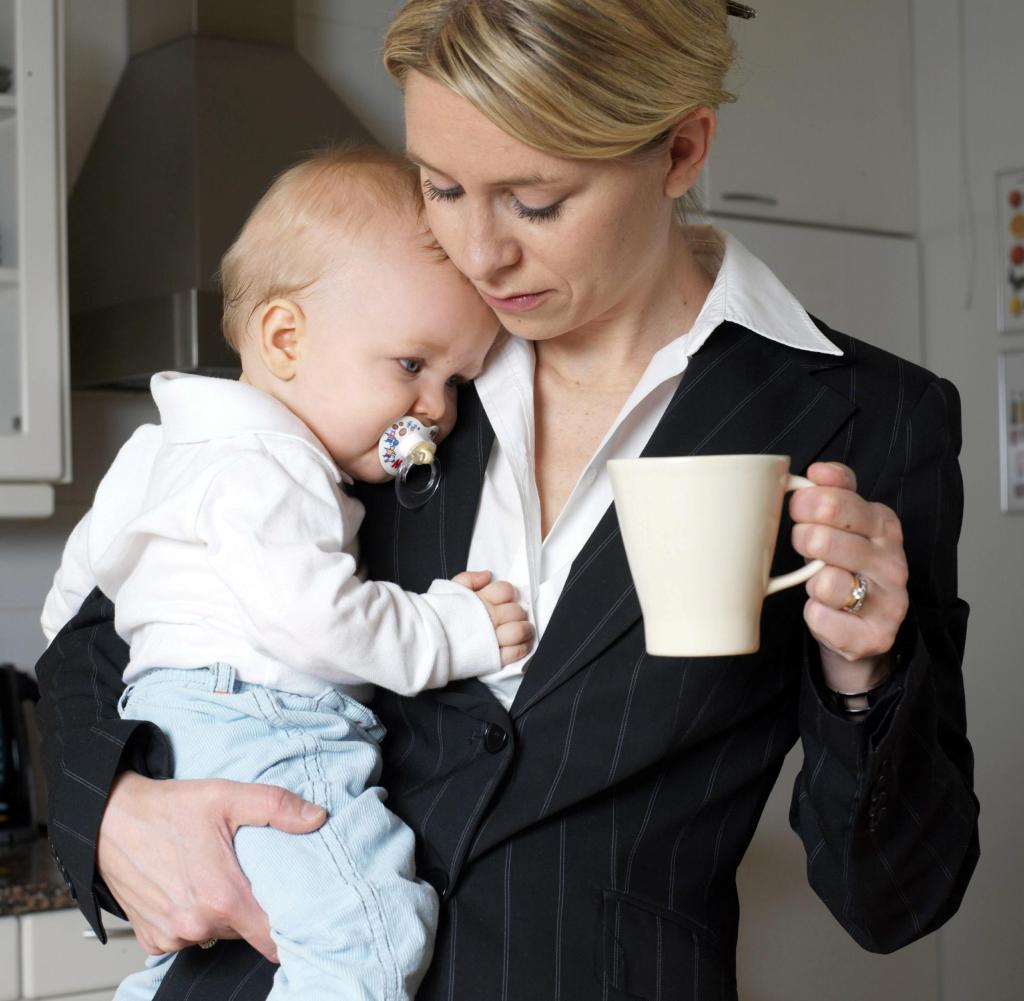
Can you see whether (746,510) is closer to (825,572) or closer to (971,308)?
(825,572)

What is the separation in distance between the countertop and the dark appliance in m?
0.17

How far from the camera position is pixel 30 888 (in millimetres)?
2047

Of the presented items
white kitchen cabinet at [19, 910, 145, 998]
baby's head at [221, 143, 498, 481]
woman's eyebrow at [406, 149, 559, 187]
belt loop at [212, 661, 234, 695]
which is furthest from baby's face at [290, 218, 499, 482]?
white kitchen cabinet at [19, 910, 145, 998]

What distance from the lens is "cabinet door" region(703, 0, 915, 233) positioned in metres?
3.09

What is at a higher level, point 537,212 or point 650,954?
point 537,212

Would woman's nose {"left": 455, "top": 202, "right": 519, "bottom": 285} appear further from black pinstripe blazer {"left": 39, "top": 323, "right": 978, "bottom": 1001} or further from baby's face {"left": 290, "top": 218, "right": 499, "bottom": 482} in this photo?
black pinstripe blazer {"left": 39, "top": 323, "right": 978, "bottom": 1001}

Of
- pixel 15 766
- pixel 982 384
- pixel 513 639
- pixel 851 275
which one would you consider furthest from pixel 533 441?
pixel 982 384

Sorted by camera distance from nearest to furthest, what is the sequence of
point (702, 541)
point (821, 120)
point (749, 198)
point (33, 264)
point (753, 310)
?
point (702, 541)
point (753, 310)
point (33, 264)
point (749, 198)
point (821, 120)

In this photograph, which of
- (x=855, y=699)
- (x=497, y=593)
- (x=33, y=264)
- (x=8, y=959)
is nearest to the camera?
(x=855, y=699)

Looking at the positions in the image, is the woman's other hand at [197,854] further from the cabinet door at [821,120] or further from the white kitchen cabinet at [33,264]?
the cabinet door at [821,120]

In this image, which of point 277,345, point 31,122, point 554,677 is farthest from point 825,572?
point 31,122

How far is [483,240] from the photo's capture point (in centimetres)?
111

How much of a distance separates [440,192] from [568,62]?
147 mm

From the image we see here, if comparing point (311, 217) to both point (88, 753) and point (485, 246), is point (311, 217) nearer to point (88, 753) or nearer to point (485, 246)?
point (485, 246)
